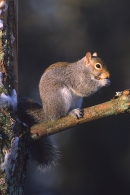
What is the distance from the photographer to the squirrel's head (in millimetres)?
2842

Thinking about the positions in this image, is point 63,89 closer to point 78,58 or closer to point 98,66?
point 98,66

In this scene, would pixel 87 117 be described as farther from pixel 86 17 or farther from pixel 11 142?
pixel 86 17

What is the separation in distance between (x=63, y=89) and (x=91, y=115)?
0.42 m

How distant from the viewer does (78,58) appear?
19.0 ft

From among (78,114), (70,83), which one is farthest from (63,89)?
(78,114)

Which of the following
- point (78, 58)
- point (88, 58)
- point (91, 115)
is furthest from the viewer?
point (78, 58)

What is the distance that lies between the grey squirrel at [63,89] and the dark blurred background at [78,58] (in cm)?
232

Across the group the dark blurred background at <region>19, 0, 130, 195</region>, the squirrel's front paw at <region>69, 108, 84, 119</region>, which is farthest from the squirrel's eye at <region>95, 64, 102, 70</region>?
the dark blurred background at <region>19, 0, 130, 195</region>

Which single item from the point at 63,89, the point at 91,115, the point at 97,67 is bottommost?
the point at 91,115

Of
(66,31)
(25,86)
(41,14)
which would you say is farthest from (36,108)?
(41,14)

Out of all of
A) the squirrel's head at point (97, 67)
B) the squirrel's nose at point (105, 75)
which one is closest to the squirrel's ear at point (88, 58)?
the squirrel's head at point (97, 67)

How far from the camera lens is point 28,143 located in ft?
8.09

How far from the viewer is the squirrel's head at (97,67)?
9.32ft

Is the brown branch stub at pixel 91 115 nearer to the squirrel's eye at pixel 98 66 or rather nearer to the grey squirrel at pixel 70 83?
the grey squirrel at pixel 70 83
